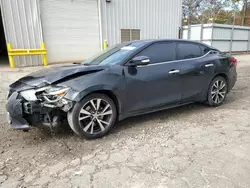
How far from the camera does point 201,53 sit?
4.52 meters

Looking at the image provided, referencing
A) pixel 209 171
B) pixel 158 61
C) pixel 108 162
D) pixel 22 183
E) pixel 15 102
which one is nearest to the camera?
pixel 22 183

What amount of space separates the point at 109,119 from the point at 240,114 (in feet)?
8.96

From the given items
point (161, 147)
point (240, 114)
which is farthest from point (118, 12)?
point (161, 147)

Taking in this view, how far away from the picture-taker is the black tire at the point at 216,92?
4.60m

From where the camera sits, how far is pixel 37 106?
9.61 ft

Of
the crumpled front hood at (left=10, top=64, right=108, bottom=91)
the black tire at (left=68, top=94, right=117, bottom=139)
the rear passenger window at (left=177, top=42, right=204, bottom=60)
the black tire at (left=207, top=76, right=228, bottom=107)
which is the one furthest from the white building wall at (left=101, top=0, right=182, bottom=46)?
the black tire at (left=68, top=94, right=117, bottom=139)

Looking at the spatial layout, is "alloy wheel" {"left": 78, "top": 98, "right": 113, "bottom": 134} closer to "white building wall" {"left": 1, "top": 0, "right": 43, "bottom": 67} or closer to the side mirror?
Answer: the side mirror

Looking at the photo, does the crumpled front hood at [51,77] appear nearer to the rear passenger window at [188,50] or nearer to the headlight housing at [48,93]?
the headlight housing at [48,93]

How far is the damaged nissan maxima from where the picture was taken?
118 inches

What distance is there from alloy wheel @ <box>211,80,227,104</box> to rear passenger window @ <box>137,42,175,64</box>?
4.37 ft

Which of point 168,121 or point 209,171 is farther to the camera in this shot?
point 168,121

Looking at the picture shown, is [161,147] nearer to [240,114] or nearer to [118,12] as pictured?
[240,114]

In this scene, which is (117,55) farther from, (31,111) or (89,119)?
(31,111)

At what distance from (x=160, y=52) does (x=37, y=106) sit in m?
2.31
